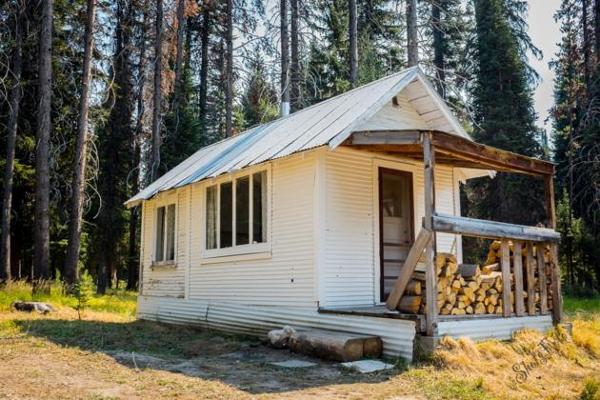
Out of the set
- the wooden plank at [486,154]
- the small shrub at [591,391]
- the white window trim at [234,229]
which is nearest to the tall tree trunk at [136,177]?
the white window trim at [234,229]

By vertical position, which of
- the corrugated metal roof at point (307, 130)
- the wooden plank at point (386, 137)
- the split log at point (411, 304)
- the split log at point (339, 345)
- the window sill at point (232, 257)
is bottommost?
the split log at point (339, 345)

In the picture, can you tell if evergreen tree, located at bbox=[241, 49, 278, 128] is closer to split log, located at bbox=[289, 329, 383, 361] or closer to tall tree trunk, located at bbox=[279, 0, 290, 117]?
tall tree trunk, located at bbox=[279, 0, 290, 117]

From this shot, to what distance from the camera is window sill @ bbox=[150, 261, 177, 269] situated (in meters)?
11.9

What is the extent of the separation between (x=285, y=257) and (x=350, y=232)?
1113mm

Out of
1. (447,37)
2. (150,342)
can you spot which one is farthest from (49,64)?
(447,37)

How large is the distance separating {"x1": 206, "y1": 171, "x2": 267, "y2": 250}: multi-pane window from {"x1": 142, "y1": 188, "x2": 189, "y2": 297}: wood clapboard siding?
1.04m

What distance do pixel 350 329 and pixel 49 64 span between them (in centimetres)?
1283

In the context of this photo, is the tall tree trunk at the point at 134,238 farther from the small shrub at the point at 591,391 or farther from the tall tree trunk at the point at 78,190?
the small shrub at the point at 591,391

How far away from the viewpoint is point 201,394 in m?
5.23

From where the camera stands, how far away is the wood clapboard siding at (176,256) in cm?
1166

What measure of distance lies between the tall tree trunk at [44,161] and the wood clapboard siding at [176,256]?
13.7 feet

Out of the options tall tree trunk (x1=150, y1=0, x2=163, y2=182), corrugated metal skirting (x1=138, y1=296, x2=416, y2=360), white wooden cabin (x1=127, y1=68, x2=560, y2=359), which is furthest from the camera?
tall tree trunk (x1=150, y1=0, x2=163, y2=182)

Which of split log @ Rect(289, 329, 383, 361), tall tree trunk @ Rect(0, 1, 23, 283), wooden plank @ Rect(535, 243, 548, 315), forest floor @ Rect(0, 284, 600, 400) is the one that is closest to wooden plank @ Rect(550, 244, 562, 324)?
wooden plank @ Rect(535, 243, 548, 315)

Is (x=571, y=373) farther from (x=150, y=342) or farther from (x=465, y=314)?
(x=150, y=342)
